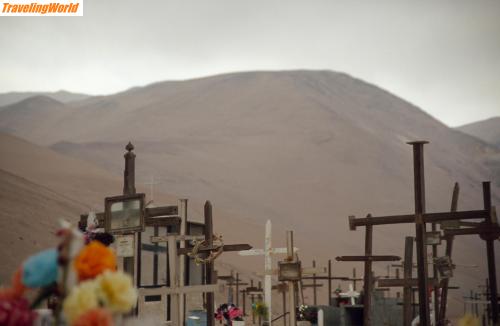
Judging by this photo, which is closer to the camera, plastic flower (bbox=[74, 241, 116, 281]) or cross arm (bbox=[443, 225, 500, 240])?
plastic flower (bbox=[74, 241, 116, 281])

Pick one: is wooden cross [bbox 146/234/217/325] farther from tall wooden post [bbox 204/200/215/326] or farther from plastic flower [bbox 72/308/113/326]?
plastic flower [bbox 72/308/113/326]

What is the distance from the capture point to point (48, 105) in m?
161

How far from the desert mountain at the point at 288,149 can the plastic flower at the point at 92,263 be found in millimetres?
63931

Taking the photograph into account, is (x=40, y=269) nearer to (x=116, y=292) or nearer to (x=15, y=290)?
(x=15, y=290)

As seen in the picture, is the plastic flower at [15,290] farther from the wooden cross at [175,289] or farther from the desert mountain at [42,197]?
the wooden cross at [175,289]

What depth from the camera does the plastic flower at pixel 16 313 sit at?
16.4ft

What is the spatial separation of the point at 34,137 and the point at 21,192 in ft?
309

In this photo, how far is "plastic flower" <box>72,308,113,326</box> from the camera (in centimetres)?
466

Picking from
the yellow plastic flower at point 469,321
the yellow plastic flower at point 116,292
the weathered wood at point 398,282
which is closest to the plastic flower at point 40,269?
the yellow plastic flower at point 116,292

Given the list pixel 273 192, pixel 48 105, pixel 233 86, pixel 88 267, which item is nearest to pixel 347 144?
pixel 273 192

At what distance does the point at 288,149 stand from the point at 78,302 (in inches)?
4050

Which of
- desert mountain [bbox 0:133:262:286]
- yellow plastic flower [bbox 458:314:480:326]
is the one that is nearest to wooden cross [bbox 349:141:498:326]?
desert mountain [bbox 0:133:262:286]

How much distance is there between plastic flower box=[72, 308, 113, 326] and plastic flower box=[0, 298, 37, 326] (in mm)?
505

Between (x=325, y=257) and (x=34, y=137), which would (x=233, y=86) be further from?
(x=325, y=257)
